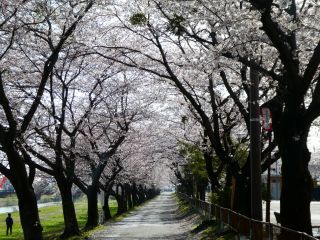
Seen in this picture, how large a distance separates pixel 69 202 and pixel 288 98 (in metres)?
16.4

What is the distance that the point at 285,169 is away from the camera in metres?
11.0

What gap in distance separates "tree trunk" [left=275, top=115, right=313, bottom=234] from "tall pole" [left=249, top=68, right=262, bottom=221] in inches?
36.6

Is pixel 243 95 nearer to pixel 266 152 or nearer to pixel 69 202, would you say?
pixel 266 152

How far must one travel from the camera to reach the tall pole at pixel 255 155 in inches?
468

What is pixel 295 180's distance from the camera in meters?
10.8

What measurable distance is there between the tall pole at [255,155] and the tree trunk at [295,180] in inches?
36.6

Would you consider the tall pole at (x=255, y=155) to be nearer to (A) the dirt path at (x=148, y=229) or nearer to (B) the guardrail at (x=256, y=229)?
(B) the guardrail at (x=256, y=229)

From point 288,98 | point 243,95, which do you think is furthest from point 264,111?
point 243,95

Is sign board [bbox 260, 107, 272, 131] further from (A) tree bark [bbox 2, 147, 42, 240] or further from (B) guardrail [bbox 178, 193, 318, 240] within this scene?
(A) tree bark [bbox 2, 147, 42, 240]

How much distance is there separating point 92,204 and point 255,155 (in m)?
20.1

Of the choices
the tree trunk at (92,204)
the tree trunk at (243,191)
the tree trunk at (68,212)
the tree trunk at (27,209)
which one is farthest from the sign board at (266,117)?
the tree trunk at (92,204)

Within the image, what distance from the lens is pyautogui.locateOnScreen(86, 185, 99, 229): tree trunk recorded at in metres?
29.7

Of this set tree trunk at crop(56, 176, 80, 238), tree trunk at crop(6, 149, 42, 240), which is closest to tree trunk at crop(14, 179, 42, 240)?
tree trunk at crop(6, 149, 42, 240)

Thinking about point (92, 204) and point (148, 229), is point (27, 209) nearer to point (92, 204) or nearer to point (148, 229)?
point (148, 229)
